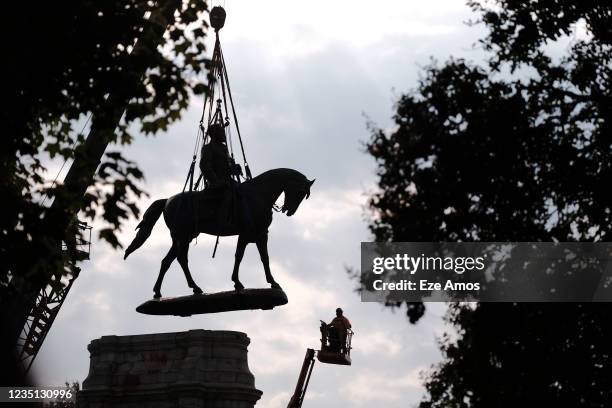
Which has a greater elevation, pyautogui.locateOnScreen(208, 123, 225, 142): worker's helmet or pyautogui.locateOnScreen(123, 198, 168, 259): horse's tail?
pyautogui.locateOnScreen(208, 123, 225, 142): worker's helmet

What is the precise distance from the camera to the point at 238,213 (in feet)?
96.4

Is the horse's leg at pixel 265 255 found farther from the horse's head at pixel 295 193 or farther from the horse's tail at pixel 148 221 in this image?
the horse's tail at pixel 148 221

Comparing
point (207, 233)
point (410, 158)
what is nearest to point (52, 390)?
point (207, 233)

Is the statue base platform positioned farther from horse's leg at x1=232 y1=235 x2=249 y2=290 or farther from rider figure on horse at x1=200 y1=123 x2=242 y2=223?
rider figure on horse at x1=200 y1=123 x2=242 y2=223

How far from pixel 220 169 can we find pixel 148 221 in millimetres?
3149

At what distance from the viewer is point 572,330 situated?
1094 inches

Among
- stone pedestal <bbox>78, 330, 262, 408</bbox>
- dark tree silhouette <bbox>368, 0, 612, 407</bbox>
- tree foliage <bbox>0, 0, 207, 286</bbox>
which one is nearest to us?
tree foliage <bbox>0, 0, 207, 286</bbox>

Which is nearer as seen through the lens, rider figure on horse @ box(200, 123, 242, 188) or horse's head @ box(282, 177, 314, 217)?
rider figure on horse @ box(200, 123, 242, 188)

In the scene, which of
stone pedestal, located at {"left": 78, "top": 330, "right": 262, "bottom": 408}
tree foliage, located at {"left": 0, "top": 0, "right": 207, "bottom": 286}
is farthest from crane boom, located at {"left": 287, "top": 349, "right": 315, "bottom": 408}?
tree foliage, located at {"left": 0, "top": 0, "right": 207, "bottom": 286}

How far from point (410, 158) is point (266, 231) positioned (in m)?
3.83

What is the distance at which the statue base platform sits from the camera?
29.1 metres

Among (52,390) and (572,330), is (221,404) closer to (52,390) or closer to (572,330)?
(52,390)

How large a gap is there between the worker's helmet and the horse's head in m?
2.00

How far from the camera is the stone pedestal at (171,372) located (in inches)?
1479
